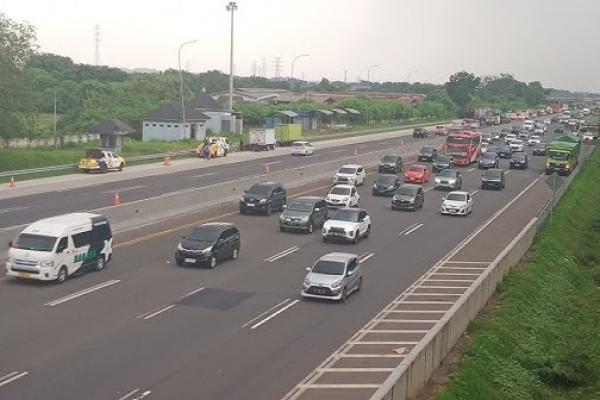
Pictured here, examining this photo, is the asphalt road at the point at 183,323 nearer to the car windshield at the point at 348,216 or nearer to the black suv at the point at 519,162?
the car windshield at the point at 348,216

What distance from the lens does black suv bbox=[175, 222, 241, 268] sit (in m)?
28.8

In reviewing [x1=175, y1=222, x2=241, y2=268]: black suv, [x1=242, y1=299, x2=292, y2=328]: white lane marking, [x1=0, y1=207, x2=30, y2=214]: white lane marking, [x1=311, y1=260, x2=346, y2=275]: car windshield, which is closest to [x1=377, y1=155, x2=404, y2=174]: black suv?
[x1=0, y1=207, x2=30, y2=214]: white lane marking

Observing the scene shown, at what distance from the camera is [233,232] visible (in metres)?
30.8

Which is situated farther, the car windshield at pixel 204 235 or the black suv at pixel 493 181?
the black suv at pixel 493 181

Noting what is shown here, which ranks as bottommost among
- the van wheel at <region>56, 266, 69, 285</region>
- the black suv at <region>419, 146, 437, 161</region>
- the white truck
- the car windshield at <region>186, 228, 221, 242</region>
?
the van wheel at <region>56, 266, 69, 285</region>

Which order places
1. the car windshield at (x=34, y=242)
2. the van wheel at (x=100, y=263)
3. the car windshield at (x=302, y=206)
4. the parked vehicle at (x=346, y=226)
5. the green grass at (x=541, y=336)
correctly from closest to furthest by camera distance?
the green grass at (x=541, y=336) < the car windshield at (x=34, y=242) < the van wheel at (x=100, y=263) < the parked vehicle at (x=346, y=226) < the car windshield at (x=302, y=206)

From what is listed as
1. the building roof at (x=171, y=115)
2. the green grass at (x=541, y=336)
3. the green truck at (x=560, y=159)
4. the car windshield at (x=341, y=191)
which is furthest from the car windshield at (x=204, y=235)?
the building roof at (x=171, y=115)

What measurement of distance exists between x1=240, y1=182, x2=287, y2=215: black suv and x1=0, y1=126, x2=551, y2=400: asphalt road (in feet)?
21.3

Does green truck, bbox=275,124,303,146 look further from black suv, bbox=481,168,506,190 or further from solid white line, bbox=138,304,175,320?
solid white line, bbox=138,304,175,320

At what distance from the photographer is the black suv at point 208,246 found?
2884 centimetres

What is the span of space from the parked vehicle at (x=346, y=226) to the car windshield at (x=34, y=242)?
13.1m

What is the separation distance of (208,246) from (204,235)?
849 millimetres

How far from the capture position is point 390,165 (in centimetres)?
6619

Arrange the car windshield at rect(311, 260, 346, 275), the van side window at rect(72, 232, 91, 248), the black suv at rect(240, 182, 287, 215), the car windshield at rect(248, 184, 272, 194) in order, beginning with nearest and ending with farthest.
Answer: the car windshield at rect(311, 260, 346, 275)
the van side window at rect(72, 232, 91, 248)
the black suv at rect(240, 182, 287, 215)
the car windshield at rect(248, 184, 272, 194)
